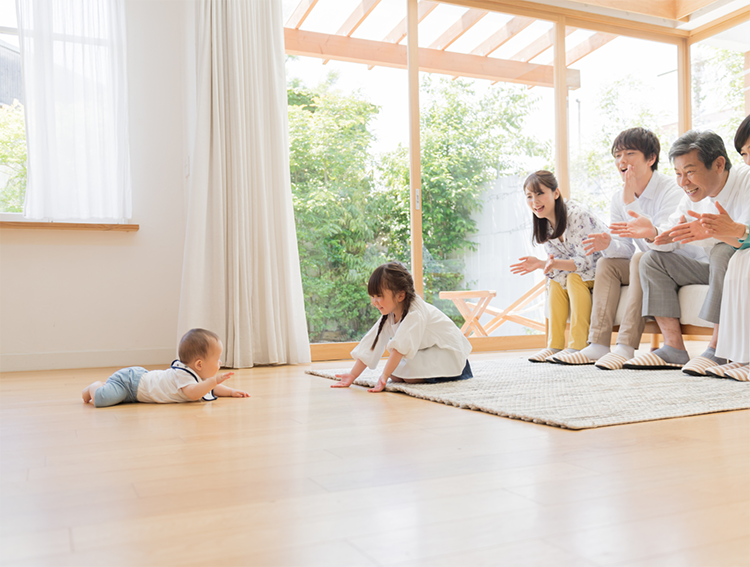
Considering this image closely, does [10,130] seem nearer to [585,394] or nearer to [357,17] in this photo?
[357,17]

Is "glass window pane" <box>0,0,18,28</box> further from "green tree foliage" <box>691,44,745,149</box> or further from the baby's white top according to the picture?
"green tree foliage" <box>691,44,745,149</box>

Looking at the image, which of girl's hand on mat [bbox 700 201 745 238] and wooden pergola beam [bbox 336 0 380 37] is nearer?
girl's hand on mat [bbox 700 201 745 238]

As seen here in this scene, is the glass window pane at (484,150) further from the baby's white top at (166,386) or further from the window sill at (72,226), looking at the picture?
the baby's white top at (166,386)

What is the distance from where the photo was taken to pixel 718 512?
2.70ft

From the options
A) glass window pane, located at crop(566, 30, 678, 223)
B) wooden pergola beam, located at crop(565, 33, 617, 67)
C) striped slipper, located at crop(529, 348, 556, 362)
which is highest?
wooden pergola beam, located at crop(565, 33, 617, 67)

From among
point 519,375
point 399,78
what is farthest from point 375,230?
point 519,375

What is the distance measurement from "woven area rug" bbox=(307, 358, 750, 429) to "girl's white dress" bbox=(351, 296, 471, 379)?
0.19ft

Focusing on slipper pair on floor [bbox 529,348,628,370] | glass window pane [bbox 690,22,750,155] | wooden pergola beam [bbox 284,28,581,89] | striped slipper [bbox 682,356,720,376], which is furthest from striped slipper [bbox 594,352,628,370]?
glass window pane [bbox 690,22,750,155]

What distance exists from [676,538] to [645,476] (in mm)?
289

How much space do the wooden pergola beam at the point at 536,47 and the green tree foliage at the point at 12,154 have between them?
317 centimetres

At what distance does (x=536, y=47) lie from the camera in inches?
179

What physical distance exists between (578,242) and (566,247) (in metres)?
0.06

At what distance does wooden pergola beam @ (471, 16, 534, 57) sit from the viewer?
433cm

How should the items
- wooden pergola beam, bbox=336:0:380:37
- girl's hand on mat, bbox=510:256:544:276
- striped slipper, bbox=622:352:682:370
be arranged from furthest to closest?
1. wooden pergola beam, bbox=336:0:380:37
2. girl's hand on mat, bbox=510:256:544:276
3. striped slipper, bbox=622:352:682:370
